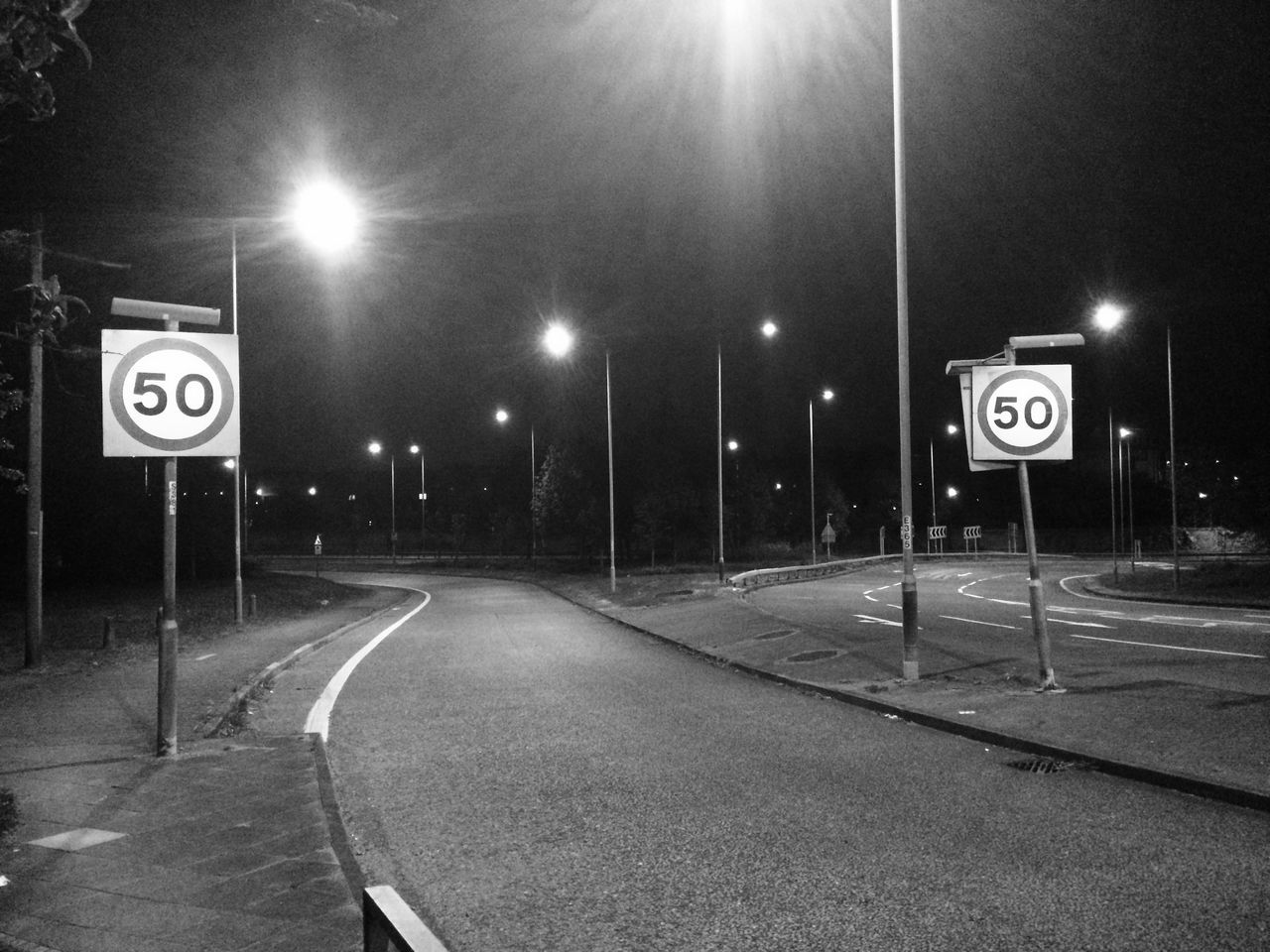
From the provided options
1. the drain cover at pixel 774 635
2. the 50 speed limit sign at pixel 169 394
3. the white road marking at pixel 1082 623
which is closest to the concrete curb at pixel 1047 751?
the drain cover at pixel 774 635

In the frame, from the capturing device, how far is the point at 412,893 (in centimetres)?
520

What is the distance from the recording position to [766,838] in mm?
6102

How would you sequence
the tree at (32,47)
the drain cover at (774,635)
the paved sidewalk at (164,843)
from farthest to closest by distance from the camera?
the drain cover at (774,635)
the paved sidewalk at (164,843)
the tree at (32,47)

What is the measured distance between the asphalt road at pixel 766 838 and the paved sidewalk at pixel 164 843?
16.9 inches

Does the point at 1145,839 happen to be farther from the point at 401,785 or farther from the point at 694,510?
the point at 694,510

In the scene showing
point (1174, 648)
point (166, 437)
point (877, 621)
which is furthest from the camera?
point (877, 621)

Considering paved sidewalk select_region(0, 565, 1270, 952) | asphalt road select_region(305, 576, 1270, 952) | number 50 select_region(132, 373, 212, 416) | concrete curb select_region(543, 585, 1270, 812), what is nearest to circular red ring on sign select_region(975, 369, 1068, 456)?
paved sidewalk select_region(0, 565, 1270, 952)

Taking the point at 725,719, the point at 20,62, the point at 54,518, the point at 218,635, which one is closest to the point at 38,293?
the point at 20,62

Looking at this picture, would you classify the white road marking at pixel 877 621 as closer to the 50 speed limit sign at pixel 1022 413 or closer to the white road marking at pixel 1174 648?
the white road marking at pixel 1174 648

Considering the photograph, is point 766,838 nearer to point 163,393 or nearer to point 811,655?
point 163,393

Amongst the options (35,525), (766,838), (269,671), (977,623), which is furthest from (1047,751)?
(35,525)

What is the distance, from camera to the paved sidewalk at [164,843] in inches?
181

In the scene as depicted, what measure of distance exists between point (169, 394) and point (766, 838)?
6.20 meters

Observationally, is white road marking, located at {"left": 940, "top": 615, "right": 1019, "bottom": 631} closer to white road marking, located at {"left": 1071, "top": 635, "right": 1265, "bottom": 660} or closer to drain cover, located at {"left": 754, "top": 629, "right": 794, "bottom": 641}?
white road marking, located at {"left": 1071, "top": 635, "right": 1265, "bottom": 660}
